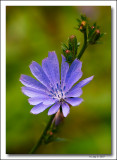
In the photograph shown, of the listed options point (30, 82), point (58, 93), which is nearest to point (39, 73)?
point (30, 82)

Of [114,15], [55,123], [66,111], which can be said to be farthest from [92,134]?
[66,111]

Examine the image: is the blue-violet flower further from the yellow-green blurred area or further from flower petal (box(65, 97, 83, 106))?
the yellow-green blurred area

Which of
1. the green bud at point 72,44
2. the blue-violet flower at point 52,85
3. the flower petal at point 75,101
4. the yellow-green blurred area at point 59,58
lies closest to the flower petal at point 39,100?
the blue-violet flower at point 52,85

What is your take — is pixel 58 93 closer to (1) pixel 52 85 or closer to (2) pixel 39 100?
(1) pixel 52 85

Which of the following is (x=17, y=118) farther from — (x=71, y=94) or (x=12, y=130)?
(x=71, y=94)

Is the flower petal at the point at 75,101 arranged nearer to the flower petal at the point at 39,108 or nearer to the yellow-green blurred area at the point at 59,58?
the flower petal at the point at 39,108
